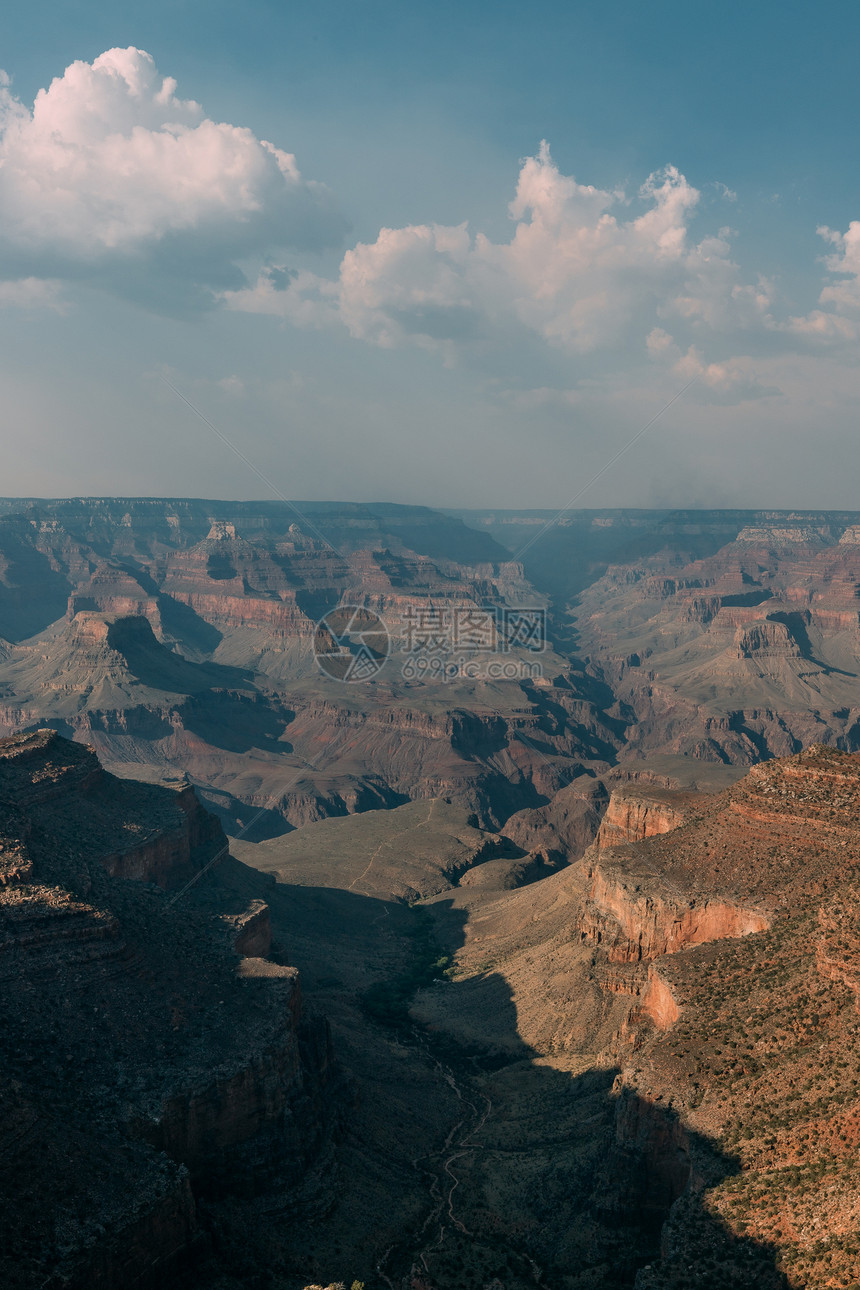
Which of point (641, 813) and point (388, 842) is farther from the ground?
point (641, 813)

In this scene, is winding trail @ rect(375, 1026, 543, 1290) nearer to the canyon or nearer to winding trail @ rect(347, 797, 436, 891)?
the canyon

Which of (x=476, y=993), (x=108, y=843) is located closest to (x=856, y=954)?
(x=476, y=993)

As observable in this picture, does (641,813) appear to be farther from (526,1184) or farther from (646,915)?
(526,1184)

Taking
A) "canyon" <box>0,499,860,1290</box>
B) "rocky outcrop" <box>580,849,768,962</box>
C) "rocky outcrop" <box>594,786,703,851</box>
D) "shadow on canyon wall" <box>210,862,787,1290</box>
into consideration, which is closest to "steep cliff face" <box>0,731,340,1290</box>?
"canyon" <box>0,499,860,1290</box>

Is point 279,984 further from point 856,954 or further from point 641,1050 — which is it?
point 856,954

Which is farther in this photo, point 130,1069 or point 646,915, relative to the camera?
point 646,915

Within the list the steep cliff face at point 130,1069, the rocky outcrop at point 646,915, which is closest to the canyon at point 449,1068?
the steep cliff face at point 130,1069

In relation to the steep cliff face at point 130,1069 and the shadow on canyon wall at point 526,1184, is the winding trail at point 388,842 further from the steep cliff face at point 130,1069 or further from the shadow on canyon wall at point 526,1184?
the steep cliff face at point 130,1069

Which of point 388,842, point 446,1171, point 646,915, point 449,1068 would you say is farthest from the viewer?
point 388,842

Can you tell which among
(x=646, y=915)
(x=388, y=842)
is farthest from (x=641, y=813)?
(x=388, y=842)
